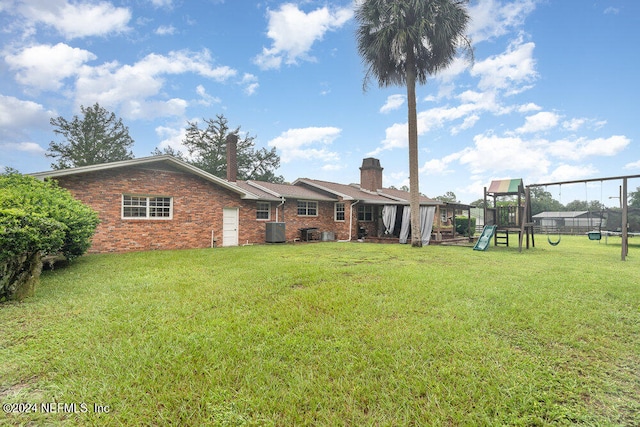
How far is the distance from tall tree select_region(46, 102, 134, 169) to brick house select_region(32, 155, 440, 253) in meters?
27.3

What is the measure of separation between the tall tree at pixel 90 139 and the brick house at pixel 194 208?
27309 mm

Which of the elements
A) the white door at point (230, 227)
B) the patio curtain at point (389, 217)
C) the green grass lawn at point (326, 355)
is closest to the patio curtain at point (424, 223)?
the patio curtain at point (389, 217)

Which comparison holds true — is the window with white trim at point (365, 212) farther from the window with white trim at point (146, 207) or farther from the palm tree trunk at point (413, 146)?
the window with white trim at point (146, 207)

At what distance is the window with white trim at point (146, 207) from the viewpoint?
11.4 meters

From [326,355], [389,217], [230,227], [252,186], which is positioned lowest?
[326,355]

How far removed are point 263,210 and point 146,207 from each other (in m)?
5.69

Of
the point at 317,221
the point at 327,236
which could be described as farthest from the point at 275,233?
the point at 327,236

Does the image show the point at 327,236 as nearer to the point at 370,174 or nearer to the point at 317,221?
the point at 317,221

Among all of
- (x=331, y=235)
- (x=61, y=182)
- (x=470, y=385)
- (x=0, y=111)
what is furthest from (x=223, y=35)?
(x=470, y=385)

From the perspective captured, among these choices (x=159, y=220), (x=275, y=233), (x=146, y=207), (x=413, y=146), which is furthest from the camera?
(x=275, y=233)

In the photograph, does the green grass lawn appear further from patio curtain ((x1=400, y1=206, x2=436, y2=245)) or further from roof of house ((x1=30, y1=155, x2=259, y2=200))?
patio curtain ((x1=400, y1=206, x2=436, y2=245))

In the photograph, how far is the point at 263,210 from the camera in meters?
15.8

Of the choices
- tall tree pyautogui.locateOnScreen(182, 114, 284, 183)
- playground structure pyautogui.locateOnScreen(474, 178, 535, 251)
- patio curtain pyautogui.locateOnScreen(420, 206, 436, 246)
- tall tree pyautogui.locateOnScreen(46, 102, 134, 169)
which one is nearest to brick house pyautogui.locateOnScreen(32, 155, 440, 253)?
patio curtain pyautogui.locateOnScreen(420, 206, 436, 246)

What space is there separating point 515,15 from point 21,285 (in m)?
16.8
